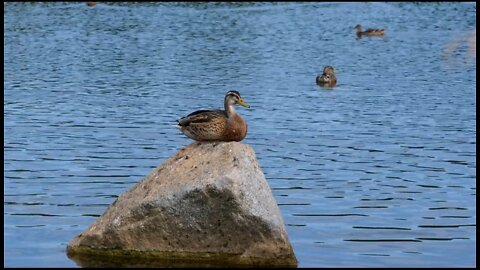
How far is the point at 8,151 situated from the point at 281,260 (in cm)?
937

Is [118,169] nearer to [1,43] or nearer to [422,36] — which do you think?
[1,43]

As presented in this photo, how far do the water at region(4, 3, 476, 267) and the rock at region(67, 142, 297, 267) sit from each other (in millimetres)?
467

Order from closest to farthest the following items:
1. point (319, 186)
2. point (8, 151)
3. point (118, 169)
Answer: point (319, 186), point (118, 169), point (8, 151)

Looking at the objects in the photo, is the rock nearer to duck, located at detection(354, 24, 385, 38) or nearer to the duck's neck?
the duck's neck

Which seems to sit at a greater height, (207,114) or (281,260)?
(207,114)

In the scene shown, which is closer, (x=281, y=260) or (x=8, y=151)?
(x=281, y=260)

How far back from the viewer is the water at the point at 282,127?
15091mm

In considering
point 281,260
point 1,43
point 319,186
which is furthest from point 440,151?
point 1,43

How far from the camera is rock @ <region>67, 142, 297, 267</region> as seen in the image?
1309 centimetres

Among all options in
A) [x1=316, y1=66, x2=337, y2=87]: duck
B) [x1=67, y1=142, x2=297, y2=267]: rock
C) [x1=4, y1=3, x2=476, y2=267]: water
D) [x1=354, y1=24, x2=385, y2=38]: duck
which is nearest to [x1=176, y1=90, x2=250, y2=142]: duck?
[x1=67, y1=142, x2=297, y2=267]: rock

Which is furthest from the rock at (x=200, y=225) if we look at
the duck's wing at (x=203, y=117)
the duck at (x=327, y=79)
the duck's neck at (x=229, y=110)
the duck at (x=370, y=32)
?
the duck at (x=370, y=32)

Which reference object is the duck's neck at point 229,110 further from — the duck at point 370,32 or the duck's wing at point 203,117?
the duck at point 370,32

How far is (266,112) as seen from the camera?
26.9 m

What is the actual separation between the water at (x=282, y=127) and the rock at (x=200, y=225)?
47 centimetres
